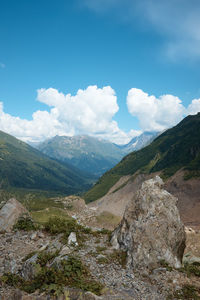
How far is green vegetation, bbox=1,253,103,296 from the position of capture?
13023 mm

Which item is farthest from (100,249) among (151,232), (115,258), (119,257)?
(151,232)

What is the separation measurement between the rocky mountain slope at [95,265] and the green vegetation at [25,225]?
0.36 m

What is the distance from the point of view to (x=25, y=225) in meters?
25.5

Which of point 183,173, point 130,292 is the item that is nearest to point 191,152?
point 183,173

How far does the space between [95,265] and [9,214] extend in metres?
15.5

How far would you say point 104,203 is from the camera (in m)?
176

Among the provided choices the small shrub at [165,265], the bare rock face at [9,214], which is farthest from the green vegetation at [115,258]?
the bare rock face at [9,214]

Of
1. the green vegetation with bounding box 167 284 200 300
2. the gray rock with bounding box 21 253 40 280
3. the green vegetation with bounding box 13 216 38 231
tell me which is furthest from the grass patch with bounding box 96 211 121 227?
the green vegetation with bounding box 167 284 200 300

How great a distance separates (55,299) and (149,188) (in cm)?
1504

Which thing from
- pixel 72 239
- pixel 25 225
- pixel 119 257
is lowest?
pixel 25 225

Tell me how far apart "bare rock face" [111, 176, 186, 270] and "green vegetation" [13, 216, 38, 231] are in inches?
406

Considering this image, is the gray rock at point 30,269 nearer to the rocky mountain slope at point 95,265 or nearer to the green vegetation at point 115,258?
the rocky mountain slope at point 95,265

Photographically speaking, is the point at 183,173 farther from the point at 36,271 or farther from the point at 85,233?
the point at 36,271

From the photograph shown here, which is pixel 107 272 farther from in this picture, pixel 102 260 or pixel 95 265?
pixel 102 260
